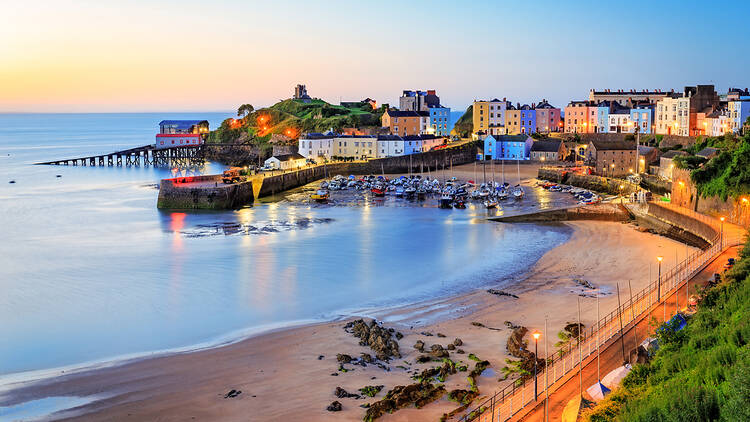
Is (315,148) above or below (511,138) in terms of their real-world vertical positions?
below

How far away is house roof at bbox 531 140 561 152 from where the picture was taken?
5225 centimetres

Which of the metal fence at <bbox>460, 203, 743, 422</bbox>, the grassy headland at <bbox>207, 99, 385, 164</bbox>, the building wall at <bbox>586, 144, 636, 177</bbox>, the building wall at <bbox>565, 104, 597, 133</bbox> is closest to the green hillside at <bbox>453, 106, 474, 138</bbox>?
the grassy headland at <bbox>207, 99, 385, 164</bbox>

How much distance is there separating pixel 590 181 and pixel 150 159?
46.8m

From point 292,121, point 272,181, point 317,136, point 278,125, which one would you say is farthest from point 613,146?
point 278,125

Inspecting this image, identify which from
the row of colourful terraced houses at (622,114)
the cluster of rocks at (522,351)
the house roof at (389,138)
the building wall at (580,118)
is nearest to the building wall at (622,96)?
the row of colourful terraced houses at (622,114)

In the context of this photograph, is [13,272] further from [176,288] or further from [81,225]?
[81,225]

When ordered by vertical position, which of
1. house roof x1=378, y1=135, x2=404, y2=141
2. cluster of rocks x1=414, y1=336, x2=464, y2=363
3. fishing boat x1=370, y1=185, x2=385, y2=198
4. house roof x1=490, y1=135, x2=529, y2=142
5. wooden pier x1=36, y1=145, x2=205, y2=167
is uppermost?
house roof x1=378, y1=135, x2=404, y2=141

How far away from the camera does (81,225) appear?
29.5 m

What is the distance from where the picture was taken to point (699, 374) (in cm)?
825

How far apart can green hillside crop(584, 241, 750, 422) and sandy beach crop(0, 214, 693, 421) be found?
8.11 feet

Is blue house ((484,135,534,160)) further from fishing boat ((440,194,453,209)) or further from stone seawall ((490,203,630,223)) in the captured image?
stone seawall ((490,203,630,223))

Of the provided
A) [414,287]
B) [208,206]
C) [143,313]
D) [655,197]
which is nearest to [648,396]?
[414,287]

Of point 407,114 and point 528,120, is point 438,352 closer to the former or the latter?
point 407,114

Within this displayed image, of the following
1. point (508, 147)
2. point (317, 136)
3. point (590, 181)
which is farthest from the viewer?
point (508, 147)
